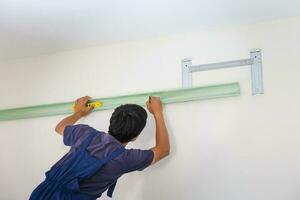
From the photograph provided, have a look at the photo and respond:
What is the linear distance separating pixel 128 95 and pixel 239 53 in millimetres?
636

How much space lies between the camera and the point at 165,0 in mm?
1715

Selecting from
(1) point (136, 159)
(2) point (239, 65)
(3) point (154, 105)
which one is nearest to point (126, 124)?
(1) point (136, 159)

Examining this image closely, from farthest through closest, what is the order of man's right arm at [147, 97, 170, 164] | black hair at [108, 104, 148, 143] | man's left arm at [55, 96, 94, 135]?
1. man's left arm at [55, 96, 94, 135]
2. man's right arm at [147, 97, 170, 164]
3. black hair at [108, 104, 148, 143]

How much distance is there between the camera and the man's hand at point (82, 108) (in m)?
2.11

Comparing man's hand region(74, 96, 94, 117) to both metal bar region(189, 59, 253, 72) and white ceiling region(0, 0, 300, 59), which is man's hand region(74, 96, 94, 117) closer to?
white ceiling region(0, 0, 300, 59)

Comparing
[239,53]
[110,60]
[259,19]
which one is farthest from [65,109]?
[259,19]

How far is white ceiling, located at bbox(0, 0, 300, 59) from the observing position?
1.74 meters

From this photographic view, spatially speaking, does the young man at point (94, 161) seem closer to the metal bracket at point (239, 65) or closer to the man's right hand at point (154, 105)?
the man's right hand at point (154, 105)

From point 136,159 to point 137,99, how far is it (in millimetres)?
477

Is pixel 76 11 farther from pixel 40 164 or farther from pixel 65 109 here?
pixel 40 164

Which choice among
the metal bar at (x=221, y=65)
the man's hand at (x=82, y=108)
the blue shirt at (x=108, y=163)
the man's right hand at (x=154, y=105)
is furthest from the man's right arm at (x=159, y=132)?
the man's hand at (x=82, y=108)

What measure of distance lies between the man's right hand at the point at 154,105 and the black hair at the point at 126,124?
0.65 ft

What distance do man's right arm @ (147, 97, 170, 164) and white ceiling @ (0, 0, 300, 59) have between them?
0.41 meters

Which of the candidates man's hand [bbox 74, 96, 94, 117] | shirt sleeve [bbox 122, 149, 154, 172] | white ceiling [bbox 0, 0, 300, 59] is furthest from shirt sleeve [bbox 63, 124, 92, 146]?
white ceiling [bbox 0, 0, 300, 59]
